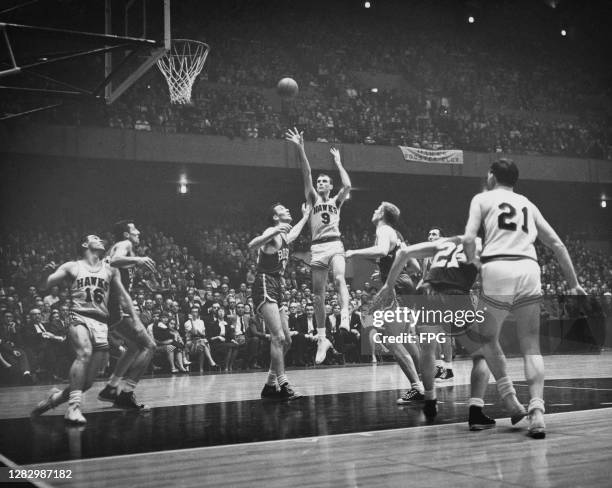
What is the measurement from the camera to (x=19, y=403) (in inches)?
311

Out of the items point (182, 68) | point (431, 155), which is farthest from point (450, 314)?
point (431, 155)

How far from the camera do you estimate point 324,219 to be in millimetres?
8219

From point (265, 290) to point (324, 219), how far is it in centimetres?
136

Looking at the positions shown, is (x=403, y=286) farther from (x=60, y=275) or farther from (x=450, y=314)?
(x=60, y=275)

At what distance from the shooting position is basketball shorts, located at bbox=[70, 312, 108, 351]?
20.5 feet

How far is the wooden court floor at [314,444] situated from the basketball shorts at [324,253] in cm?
160

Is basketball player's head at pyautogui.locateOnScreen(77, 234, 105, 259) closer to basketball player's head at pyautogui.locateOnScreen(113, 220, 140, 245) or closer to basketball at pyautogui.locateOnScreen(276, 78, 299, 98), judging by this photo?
basketball player's head at pyautogui.locateOnScreen(113, 220, 140, 245)

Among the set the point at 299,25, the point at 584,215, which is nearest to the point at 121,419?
the point at 299,25

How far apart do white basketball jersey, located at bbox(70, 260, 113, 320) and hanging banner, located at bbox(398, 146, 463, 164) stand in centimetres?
1729

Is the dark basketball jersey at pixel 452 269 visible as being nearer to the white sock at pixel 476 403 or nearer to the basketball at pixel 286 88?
the white sock at pixel 476 403

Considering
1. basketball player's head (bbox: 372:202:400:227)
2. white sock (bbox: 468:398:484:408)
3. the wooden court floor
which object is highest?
basketball player's head (bbox: 372:202:400:227)

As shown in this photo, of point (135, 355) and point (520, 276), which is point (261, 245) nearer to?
point (135, 355)

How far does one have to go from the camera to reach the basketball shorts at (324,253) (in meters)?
8.15

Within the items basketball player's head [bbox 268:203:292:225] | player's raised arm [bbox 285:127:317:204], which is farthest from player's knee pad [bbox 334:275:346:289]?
basketball player's head [bbox 268:203:292:225]
